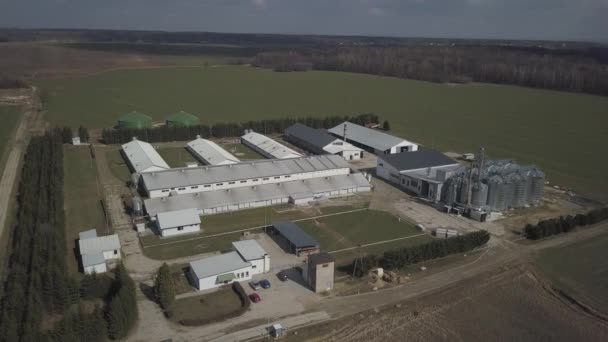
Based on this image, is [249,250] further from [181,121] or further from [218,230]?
[181,121]

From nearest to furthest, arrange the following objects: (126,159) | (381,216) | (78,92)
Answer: (381,216) → (126,159) → (78,92)

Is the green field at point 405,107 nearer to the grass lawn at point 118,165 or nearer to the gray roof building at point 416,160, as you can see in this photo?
the gray roof building at point 416,160

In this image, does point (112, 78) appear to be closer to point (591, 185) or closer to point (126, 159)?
point (126, 159)

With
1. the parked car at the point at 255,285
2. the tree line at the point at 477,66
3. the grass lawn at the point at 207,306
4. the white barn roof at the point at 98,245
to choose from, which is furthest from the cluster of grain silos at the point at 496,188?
the tree line at the point at 477,66

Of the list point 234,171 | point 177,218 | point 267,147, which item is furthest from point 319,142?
point 177,218

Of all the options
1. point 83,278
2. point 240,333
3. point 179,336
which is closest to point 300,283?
point 240,333
